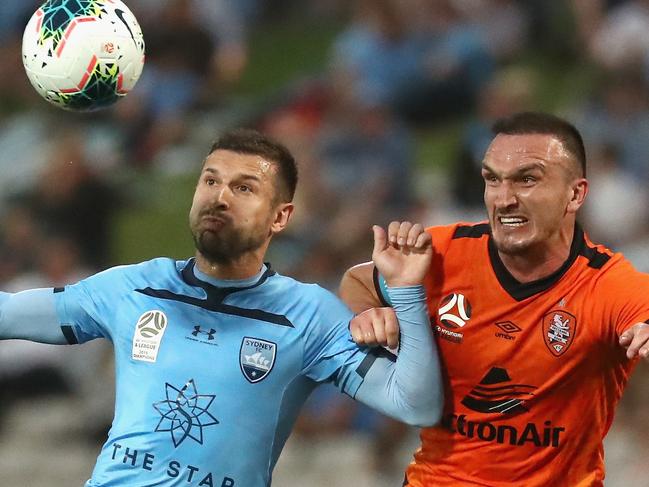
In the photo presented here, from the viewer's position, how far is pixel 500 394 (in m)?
4.09

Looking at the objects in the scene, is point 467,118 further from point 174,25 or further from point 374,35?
point 174,25

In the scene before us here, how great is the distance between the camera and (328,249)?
28.2ft

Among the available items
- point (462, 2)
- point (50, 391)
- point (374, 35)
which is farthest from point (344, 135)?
point (50, 391)

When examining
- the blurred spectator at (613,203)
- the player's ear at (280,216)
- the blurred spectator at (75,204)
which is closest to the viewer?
the player's ear at (280,216)

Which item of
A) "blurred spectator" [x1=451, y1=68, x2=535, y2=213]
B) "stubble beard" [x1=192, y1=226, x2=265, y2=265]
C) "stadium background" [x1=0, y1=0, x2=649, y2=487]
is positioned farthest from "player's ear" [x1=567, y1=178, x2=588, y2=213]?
"blurred spectator" [x1=451, y1=68, x2=535, y2=213]

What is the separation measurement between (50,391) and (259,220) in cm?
487

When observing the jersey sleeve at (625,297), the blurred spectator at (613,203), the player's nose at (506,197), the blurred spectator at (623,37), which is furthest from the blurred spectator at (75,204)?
the jersey sleeve at (625,297)

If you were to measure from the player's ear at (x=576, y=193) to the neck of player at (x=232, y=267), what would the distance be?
118 centimetres

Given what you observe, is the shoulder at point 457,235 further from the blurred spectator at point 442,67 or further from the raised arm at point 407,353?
the blurred spectator at point 442,67

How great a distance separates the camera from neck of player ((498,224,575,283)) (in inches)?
162

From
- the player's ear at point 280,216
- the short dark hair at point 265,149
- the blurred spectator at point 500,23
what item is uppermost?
the blurred spectator at point 500,23

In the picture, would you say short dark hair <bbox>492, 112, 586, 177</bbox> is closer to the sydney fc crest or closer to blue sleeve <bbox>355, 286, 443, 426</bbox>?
blue sleeve <bbox>355, 286, 443, 426</bbox>

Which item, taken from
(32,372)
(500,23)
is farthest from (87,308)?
(500,23)

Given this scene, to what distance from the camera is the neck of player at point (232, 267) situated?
410cm
